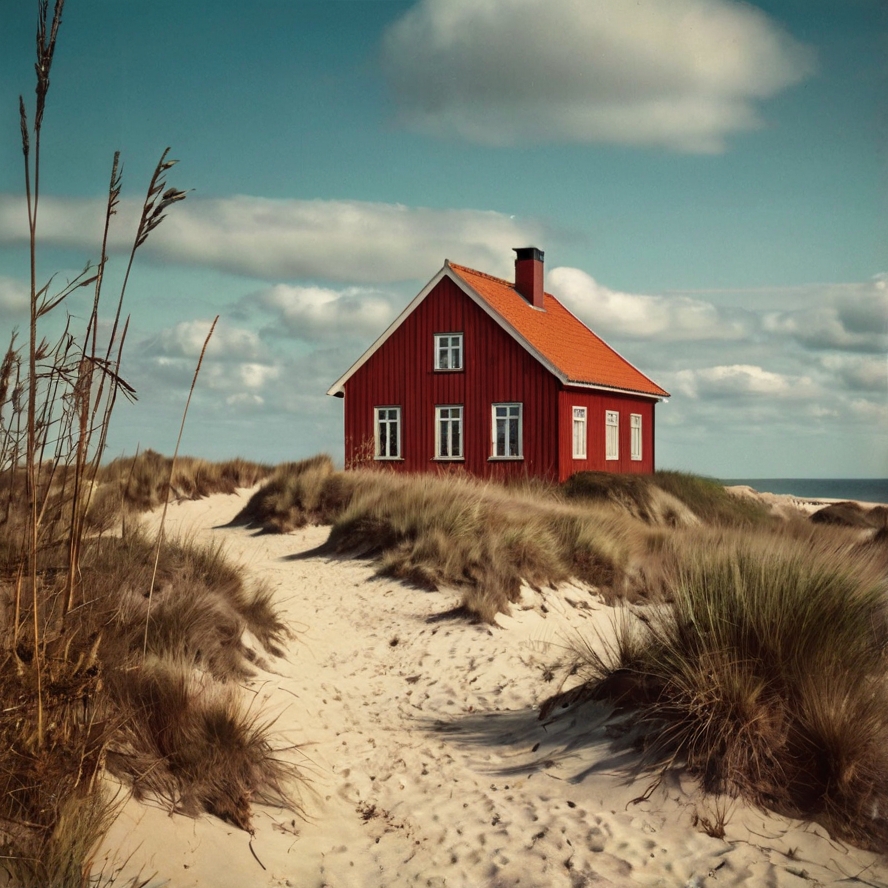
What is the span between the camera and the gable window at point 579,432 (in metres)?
24.7

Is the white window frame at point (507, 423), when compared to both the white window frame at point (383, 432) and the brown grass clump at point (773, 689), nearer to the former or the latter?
the white window frame at point (383, 432)

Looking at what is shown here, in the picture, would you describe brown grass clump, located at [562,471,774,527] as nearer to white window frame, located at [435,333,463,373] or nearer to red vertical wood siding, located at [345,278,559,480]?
red vertical wood siding, located at [345,278,559,480]

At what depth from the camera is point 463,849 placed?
4.94m

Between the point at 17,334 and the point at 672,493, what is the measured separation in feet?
68.9

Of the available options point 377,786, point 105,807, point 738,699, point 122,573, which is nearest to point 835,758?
point 738,699

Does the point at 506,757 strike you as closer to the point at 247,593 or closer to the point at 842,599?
the point at 842,599

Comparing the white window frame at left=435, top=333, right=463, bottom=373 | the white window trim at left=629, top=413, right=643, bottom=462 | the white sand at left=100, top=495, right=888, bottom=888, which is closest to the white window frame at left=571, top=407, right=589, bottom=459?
the white window frame at left=435, top=333, right=463, bottom=373

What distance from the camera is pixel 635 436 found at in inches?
1158

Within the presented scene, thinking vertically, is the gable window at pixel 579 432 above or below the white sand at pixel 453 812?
above

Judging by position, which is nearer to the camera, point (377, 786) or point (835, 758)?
point (835, 758)

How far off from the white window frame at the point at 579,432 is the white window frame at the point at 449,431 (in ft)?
9.97

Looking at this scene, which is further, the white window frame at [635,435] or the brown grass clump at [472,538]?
the white window frame at [635,435]

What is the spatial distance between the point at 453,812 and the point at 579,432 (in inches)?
790

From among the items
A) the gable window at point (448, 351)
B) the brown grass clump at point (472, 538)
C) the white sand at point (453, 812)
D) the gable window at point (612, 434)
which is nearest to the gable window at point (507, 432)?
the gable window at point (448, 351)
